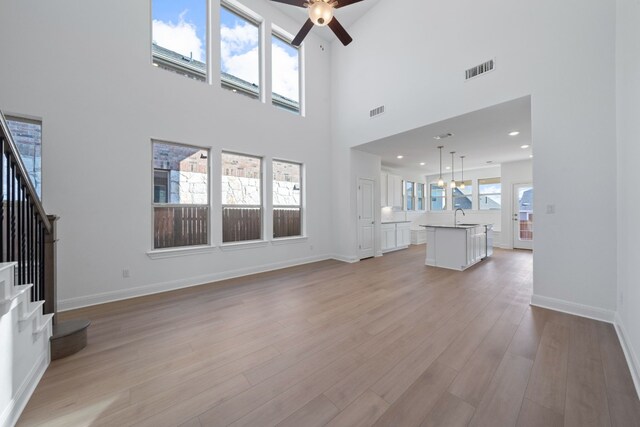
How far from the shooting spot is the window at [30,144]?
2.90 m

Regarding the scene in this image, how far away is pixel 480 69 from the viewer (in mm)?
3598

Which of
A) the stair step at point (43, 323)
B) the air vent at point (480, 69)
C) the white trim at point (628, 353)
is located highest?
the air vent at point (480, 69)

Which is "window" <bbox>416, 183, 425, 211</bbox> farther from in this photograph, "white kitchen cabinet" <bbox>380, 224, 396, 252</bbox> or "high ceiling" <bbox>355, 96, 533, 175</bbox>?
"white kitchen cabinet" <bbox>380, 224, 396, 252</bbox>

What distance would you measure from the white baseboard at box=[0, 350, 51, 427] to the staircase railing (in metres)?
0.53

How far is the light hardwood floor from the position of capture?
1440 millimetres

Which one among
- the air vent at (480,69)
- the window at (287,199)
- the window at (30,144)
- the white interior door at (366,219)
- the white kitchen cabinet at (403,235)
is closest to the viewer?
the window at (30,144)

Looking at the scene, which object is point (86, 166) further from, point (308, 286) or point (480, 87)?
point (480, 87)

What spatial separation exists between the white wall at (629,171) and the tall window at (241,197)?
192 inches

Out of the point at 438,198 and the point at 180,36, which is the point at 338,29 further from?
the point at 438,198

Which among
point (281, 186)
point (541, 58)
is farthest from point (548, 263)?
point (281, 186)

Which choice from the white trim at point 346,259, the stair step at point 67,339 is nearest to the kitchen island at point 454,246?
the white trim at point 346,259

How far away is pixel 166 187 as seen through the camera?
386 centimetres

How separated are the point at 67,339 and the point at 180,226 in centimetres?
213

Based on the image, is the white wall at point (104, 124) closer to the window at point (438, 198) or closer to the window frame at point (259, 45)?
the window frame at point (259, 45)
